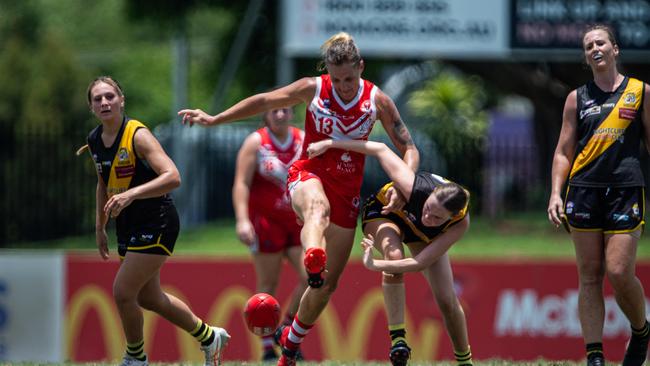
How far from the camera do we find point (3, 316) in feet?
40.6

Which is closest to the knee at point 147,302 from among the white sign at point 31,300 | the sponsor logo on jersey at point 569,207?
the sponsor logo on jersey at point 569,207

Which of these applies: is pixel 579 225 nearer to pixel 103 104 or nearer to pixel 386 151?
pixel 386 151

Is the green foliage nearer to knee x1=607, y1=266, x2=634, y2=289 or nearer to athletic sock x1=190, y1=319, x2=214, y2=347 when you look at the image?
athletic sock x1=190, y1=319, x2=214, y2=347

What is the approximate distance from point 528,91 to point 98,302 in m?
10.7

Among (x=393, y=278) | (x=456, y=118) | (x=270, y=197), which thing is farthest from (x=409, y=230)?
(x=456, y=118)

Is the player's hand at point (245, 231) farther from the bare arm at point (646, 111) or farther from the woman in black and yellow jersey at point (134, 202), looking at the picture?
the bare arm at point (646, 111)

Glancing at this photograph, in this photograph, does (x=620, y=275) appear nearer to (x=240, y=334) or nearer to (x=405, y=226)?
(x=405, y=226)

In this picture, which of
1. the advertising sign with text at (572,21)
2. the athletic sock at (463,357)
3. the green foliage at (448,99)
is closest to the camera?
the athletic sock at (463,357)

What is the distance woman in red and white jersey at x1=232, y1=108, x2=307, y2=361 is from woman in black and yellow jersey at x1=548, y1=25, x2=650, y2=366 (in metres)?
2.83

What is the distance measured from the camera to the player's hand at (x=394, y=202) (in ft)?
22.8

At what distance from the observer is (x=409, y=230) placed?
712cm

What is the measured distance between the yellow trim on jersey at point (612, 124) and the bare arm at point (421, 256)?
0.88m

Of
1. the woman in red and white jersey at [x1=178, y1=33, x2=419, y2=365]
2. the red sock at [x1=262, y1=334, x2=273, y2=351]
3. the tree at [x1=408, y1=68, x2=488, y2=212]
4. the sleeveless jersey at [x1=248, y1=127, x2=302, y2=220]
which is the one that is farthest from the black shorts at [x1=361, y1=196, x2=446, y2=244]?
the tree at [x1=408, y1=68, x2=488, y2=212]

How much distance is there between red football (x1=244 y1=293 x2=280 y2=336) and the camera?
709 centimetres
